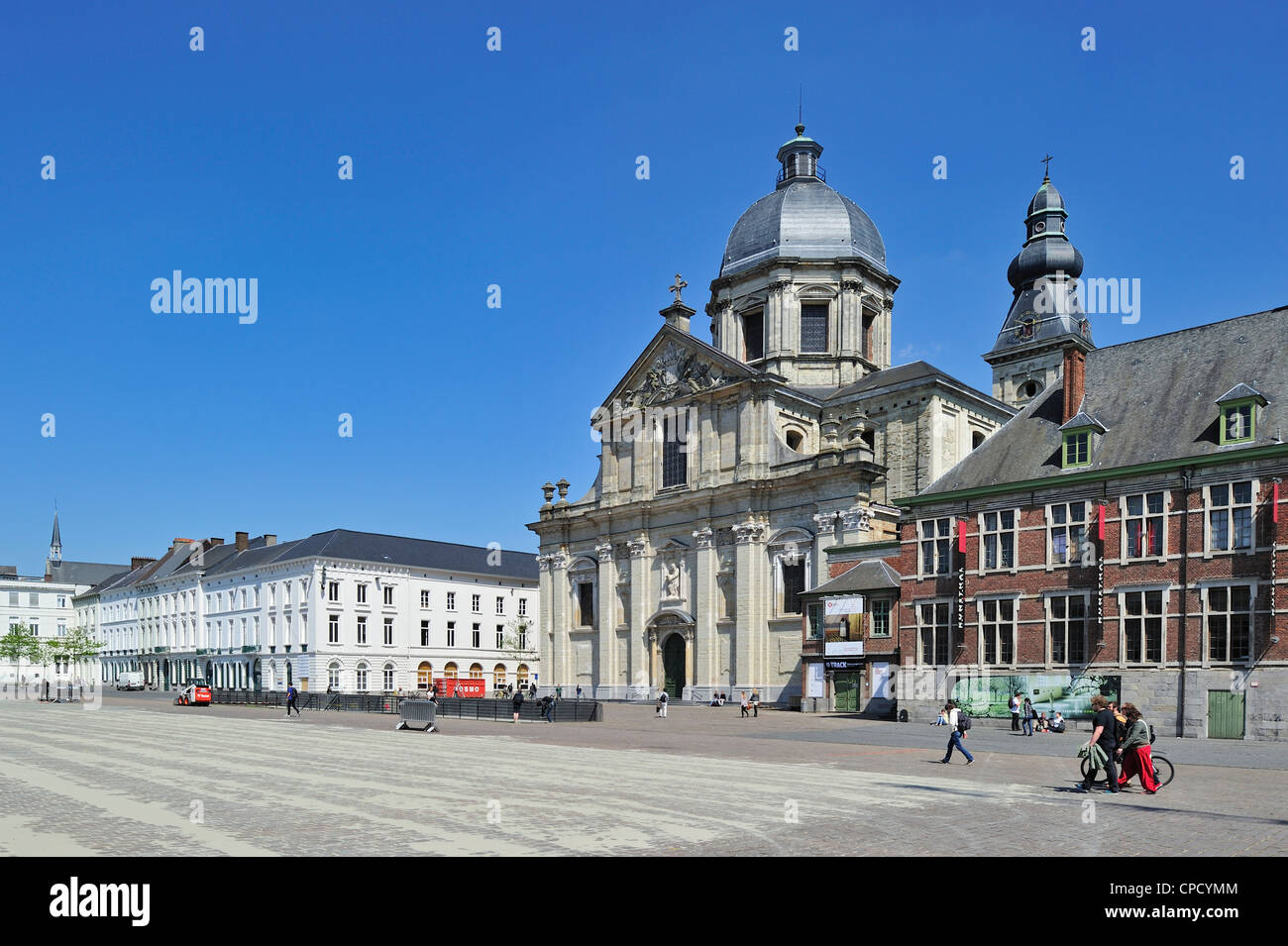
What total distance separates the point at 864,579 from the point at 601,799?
32.3m

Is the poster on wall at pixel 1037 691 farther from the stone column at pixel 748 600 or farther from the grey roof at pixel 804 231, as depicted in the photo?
the grey roof at pixel 804 231

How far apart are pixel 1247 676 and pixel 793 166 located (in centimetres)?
5280

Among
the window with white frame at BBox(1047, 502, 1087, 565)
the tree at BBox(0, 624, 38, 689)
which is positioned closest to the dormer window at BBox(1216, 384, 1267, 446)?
the window with white frame at BBox(1047, 502, 1087, 565)

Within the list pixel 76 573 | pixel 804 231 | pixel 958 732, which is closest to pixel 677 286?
pixel 804 231

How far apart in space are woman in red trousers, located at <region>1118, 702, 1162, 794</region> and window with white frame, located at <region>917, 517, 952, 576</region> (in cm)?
2334

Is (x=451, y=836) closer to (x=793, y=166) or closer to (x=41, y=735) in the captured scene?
(x=41, y=735)

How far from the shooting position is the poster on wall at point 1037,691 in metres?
36.3

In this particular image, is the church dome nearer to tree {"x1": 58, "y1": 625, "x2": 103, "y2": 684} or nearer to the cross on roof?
the cross on roof

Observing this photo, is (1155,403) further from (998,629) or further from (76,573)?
(76,573)

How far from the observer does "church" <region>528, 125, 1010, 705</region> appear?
58188 mm

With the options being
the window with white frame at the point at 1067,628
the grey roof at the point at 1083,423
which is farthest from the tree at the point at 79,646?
the grey roof at the point at 1083,423

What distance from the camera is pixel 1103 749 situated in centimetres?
1772

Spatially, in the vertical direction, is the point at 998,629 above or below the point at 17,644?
above
